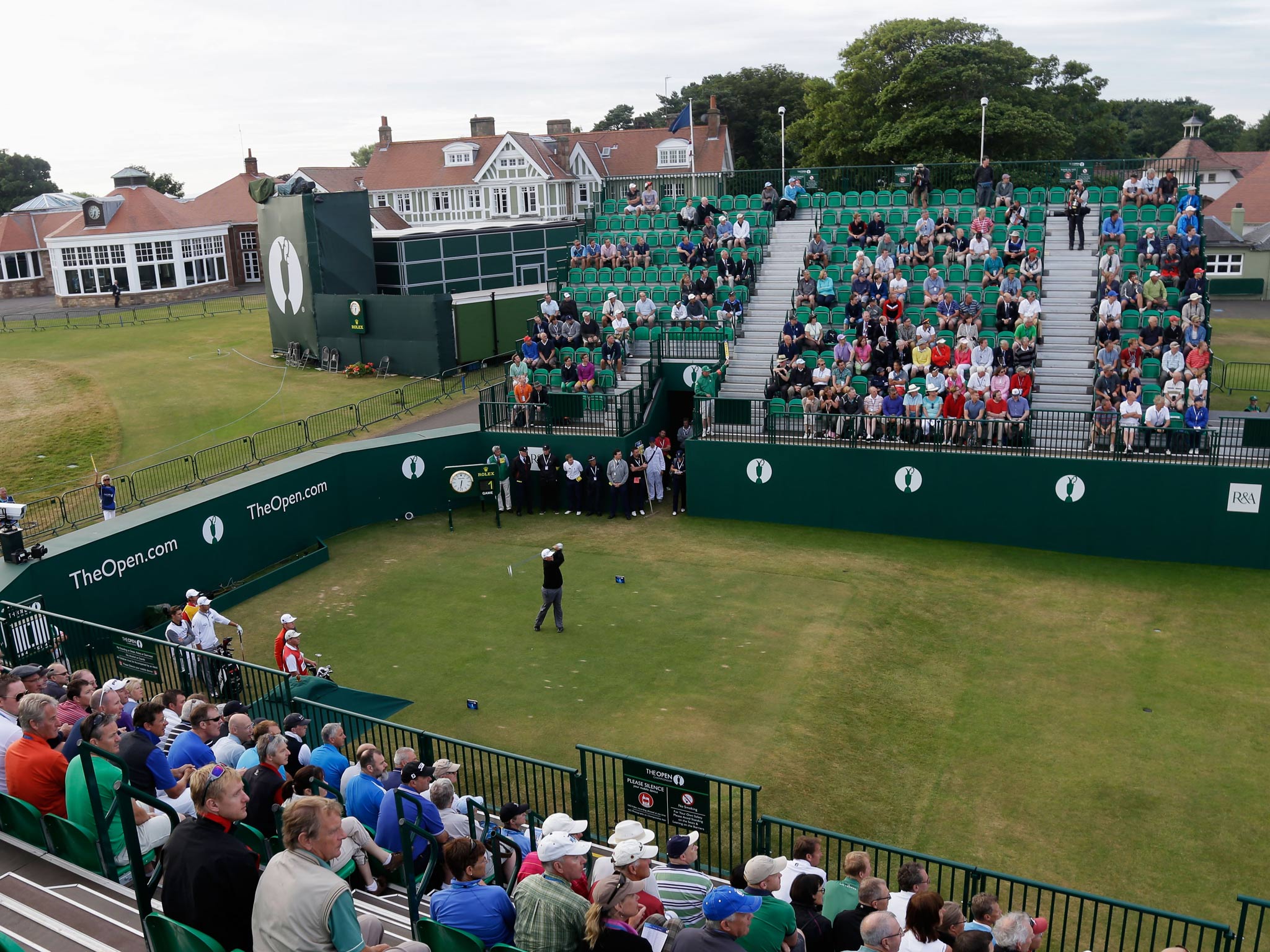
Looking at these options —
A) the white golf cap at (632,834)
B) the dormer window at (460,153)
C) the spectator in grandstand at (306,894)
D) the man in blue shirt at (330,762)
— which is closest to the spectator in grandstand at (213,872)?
the spectator in grandstand at (306,894)

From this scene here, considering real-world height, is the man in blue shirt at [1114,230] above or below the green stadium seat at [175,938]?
above

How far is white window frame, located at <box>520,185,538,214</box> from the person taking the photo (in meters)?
62.7

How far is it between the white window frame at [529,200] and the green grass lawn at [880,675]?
4527 cm

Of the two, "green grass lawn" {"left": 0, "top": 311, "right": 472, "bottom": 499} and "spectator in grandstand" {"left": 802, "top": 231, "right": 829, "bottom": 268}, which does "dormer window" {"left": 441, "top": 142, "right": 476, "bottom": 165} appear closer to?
"green grass lawn" {"left": 0, "top": 311, "right": 472, "bottom": 499}

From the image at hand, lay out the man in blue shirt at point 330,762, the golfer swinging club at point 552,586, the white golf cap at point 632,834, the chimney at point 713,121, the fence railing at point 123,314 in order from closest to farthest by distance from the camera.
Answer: the white golf cap at point 632,834 < the man in blue shirt at point 330,762 < the golfer swinging club at point 552,586 < the fence railing at point 123,314 < the chimney at point 713,121

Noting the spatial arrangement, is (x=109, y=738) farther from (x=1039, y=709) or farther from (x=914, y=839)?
(x=1039, y=709)

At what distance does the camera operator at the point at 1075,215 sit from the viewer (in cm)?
2488

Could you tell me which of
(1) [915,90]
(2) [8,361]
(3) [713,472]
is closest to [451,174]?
(1) [915,90]

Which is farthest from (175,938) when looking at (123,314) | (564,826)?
(123,314)

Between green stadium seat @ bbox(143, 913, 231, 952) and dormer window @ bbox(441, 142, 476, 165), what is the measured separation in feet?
207

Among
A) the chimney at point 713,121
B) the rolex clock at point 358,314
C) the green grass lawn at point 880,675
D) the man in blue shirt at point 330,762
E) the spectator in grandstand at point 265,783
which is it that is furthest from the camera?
the chimney at point 713,121

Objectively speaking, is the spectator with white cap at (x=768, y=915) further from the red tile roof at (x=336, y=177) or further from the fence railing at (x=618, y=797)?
the red tile roof at (x=336, y=177)

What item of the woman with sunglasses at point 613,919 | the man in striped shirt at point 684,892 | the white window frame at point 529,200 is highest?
the white window frame at point 529,200

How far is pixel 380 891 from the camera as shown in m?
8.11
